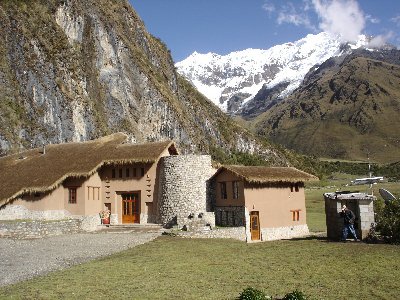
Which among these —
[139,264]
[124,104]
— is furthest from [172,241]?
[124,104]

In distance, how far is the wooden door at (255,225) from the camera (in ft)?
119

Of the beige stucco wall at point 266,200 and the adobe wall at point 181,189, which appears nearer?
the beige stucco wall at point 266,200

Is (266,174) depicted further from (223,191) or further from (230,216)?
(230,216)

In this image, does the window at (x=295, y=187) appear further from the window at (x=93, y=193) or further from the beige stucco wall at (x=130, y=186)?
the window at (x=93, y=193)

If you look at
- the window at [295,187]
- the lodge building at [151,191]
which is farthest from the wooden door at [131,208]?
A: the window at [295,187]

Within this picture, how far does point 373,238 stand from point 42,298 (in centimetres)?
1742

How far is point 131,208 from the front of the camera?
3819 cm

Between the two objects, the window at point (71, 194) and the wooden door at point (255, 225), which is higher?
the window at point (71, 194)

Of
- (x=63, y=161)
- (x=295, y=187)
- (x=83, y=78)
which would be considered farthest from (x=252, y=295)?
(x=83, y=78)

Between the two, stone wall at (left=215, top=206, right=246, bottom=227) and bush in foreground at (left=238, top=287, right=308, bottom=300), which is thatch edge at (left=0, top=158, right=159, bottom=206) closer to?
stone wall at (left=215, top=206, right=246, bottom=227)

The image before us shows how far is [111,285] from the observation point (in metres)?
15.0

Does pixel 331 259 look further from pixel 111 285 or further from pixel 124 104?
pixel 124 104

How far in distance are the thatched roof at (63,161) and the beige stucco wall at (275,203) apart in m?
8.75

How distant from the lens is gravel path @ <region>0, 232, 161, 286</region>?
61.0ft
